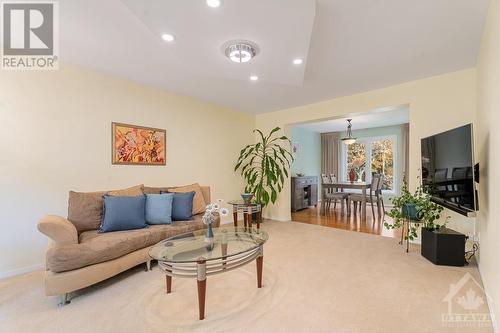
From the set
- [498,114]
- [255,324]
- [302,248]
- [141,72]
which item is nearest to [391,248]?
[302,248]

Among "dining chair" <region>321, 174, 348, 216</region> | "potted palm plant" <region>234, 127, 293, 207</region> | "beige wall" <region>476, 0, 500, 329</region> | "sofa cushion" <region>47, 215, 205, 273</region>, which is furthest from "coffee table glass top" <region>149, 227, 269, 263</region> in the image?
"dining chair" <region>321, 174, 348, 216</region>

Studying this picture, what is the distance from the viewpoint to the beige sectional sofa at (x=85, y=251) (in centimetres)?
197

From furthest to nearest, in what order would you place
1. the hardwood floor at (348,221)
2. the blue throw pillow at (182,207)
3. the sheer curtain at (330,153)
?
1. the sheer curtain at (330,153)
2. the hardwood floor at (348,221)
3. the blue throw pillow at (182,207)

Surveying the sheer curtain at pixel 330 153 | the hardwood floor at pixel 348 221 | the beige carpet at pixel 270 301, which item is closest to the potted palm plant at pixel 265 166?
the hardwood floor at pixel 348 221

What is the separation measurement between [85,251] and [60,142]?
162 centimetres

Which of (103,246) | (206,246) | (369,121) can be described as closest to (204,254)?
(206,246)

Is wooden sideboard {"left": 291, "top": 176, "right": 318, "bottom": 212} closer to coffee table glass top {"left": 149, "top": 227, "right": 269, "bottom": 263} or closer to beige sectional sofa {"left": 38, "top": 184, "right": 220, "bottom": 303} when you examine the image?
coffee table glass top {"left": 149, "top": 227, "right": 269, "bottom": 263}

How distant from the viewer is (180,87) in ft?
12.5

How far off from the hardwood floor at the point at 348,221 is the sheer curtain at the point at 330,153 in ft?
7.27

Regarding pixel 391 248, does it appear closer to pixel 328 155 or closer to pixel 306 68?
pixel 306 68

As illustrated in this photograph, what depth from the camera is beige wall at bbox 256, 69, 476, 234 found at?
3.12 metres

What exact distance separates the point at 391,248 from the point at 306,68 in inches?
110

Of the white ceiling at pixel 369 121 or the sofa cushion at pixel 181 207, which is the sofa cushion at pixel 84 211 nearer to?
the sofa cushion at pixel 181 207

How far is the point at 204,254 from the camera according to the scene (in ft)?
6.74
